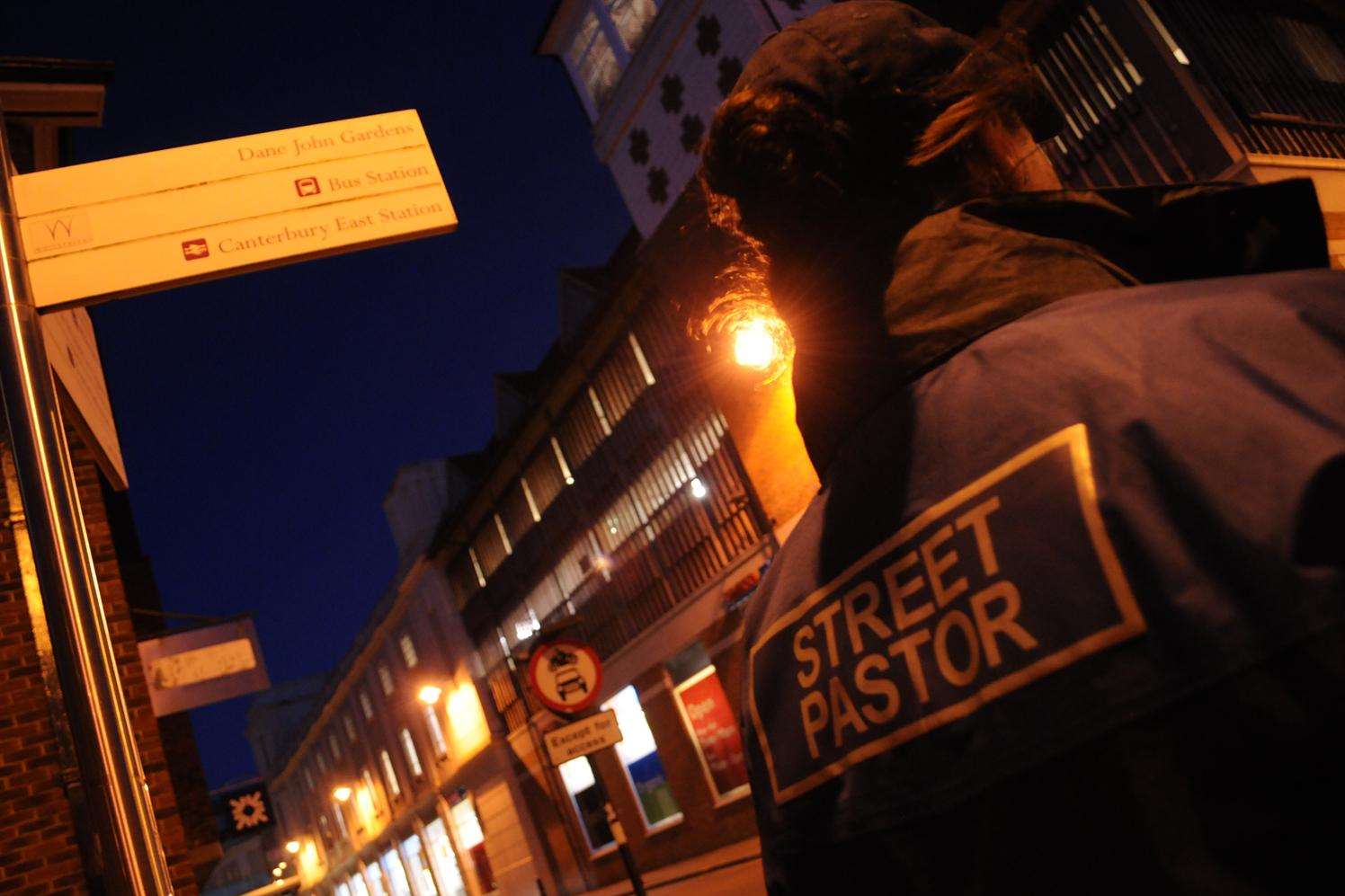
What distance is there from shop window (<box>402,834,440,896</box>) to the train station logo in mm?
33221

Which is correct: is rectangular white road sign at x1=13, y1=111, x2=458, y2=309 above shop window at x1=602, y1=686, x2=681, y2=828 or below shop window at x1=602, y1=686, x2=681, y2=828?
above

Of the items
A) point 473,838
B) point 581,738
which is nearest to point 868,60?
point 581,738

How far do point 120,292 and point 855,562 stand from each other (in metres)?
2.51

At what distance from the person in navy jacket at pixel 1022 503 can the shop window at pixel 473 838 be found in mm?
→ 27653

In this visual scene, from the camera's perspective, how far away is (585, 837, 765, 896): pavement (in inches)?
453

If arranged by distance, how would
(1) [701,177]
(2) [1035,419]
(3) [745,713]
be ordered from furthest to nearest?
(1) [701,177] → (3) [745,713] → (2) [1035,419]

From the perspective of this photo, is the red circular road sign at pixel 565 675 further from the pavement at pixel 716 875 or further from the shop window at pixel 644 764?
the shop window at pixel 644 764

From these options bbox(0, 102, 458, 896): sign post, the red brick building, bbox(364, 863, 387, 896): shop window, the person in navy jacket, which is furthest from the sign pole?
bbox(364, 863, 387, 896): shop window

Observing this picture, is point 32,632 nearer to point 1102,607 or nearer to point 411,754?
point 1102,607

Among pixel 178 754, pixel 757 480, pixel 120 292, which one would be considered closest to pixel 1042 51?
pixel 757 480

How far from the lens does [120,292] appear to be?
282 centimetres

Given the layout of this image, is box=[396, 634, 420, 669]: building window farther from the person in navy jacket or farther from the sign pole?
the person in navy jacket

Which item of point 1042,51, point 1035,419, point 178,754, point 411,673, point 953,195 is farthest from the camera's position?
point 411,673

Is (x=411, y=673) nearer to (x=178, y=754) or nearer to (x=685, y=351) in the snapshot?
(x=178, y=754)
